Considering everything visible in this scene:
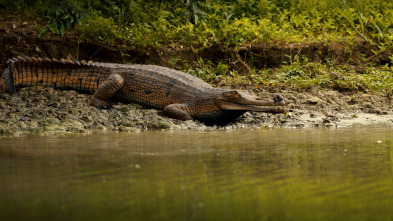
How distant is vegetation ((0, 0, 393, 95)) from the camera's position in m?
7.55

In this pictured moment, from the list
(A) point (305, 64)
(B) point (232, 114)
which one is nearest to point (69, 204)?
(B) point (232, 114)

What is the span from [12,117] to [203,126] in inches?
89.4

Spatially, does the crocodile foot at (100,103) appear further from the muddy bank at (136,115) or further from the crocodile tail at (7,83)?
the crocodile tail at (7,83)

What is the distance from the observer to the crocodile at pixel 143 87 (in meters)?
5.80

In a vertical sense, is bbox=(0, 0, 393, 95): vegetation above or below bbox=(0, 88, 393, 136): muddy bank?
above

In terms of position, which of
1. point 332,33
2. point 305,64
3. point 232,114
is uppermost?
point 332,33

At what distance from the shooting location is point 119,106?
6512 mm

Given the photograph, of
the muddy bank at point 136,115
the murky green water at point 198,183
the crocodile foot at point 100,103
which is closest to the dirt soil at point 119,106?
the muddy bank at point 136,115

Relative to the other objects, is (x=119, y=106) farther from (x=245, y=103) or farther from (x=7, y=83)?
(x=245, y=103)

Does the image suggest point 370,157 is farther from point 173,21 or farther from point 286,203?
point 173,21

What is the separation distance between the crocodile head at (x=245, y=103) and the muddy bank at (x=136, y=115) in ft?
0.71

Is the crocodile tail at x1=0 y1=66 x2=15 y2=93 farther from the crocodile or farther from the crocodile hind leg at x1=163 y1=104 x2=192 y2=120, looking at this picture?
the crocodile hind leg at x1=163 y1=104 x2=192 y2=120

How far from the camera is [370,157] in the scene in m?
2.60


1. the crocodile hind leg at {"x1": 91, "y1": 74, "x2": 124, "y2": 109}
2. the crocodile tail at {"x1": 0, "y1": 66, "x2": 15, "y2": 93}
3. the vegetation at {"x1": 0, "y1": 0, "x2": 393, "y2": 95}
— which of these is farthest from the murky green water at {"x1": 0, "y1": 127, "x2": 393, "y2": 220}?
the vegetation at {"x1": 0, "y1": 0, "x2": 393, "y2": 95}
